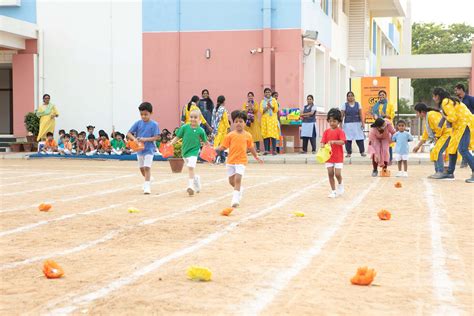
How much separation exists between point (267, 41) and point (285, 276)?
60.3 feet

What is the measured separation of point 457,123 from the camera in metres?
14.1

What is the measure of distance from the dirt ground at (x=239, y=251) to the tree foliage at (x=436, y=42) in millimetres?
53105

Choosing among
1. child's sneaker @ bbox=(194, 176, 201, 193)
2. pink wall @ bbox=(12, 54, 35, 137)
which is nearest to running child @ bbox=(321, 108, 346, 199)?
child's sneaker @ bbox=(194, 176, 201, 193)

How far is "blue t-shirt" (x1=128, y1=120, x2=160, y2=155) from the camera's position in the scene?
12.0 m

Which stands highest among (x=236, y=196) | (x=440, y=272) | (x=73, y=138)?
(x=73, y=138)

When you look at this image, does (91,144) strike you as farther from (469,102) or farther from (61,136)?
(469,102)

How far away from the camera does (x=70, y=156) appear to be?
2241cm

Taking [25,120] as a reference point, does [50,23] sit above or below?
above

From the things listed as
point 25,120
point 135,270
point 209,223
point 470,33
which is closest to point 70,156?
point 25,120

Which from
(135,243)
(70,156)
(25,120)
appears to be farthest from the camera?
(25,120)

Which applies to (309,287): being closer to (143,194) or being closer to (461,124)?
(143,194)

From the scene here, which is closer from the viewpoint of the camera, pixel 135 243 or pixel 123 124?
pixel 135 243

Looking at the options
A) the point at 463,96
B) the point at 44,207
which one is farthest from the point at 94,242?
the point at 463,96

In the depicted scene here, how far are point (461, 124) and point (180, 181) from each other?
16.5 ft
